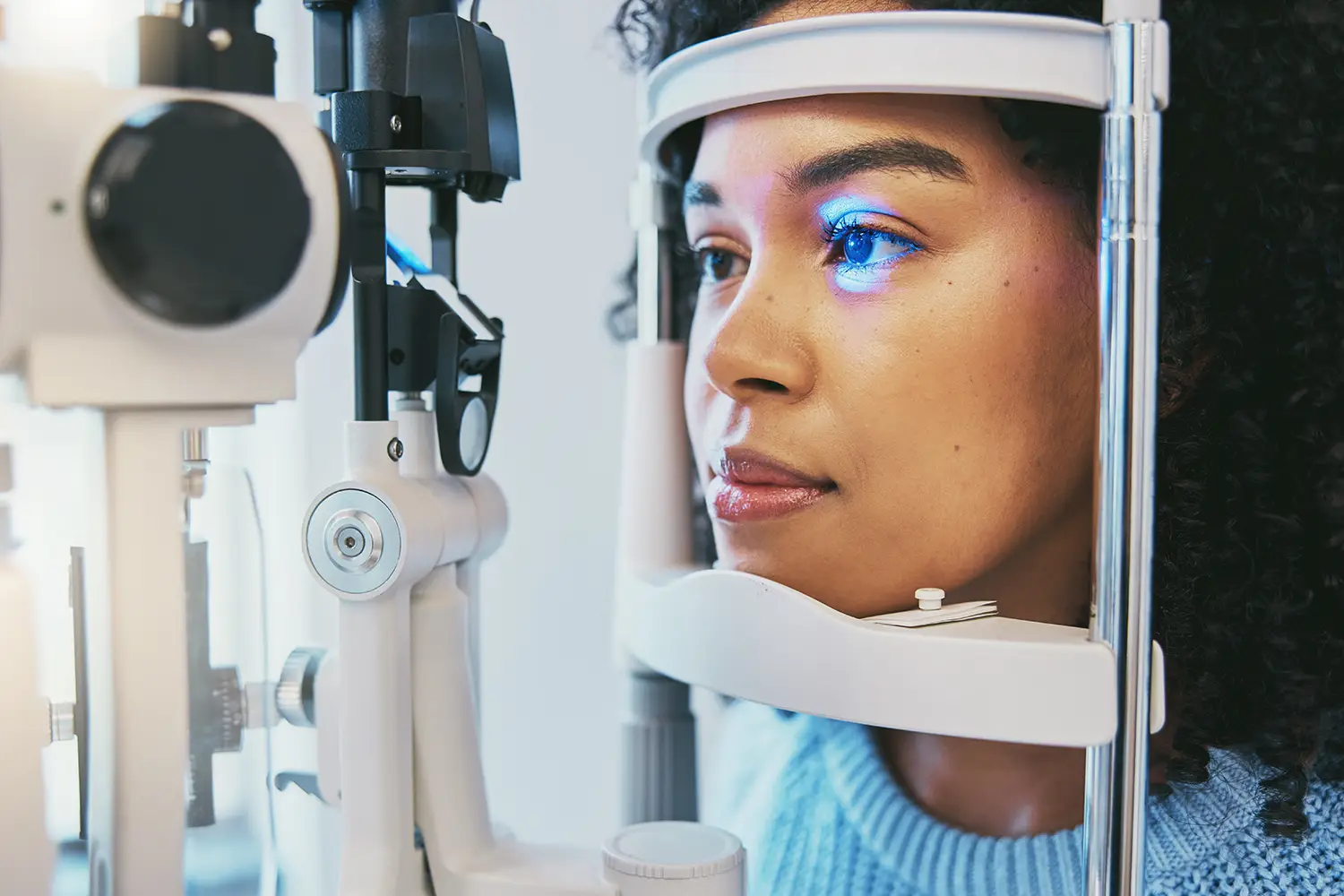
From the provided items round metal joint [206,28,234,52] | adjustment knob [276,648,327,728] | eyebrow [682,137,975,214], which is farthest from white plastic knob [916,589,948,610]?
round metal joint [206,28,234,52]

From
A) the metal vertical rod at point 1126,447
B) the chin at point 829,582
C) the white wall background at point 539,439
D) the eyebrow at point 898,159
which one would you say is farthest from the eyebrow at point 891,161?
the white wall background at point 539,439

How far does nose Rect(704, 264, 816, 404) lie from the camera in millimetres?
792

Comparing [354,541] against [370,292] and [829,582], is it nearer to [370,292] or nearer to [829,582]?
[370,292]

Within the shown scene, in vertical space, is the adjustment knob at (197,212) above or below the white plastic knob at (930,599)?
above

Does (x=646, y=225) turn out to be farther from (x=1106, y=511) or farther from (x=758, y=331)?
(x=1106, y=511)

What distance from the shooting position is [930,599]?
0.77m

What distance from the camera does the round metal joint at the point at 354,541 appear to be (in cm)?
69

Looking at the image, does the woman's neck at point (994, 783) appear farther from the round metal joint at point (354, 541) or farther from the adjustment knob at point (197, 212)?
the adjustment knob at point (197, 212)

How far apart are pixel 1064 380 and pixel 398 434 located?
0.41 metres

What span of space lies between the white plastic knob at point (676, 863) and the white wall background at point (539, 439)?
53cm

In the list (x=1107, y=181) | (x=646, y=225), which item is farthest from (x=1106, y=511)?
(x=646, y=225)

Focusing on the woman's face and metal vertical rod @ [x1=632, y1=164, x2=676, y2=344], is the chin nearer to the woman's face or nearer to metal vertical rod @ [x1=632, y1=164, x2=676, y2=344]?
the woman's face

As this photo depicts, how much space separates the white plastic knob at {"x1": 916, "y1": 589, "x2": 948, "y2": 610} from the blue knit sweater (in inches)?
6.6

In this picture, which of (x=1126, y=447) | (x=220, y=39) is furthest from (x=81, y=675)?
(x=1126, y=447)
